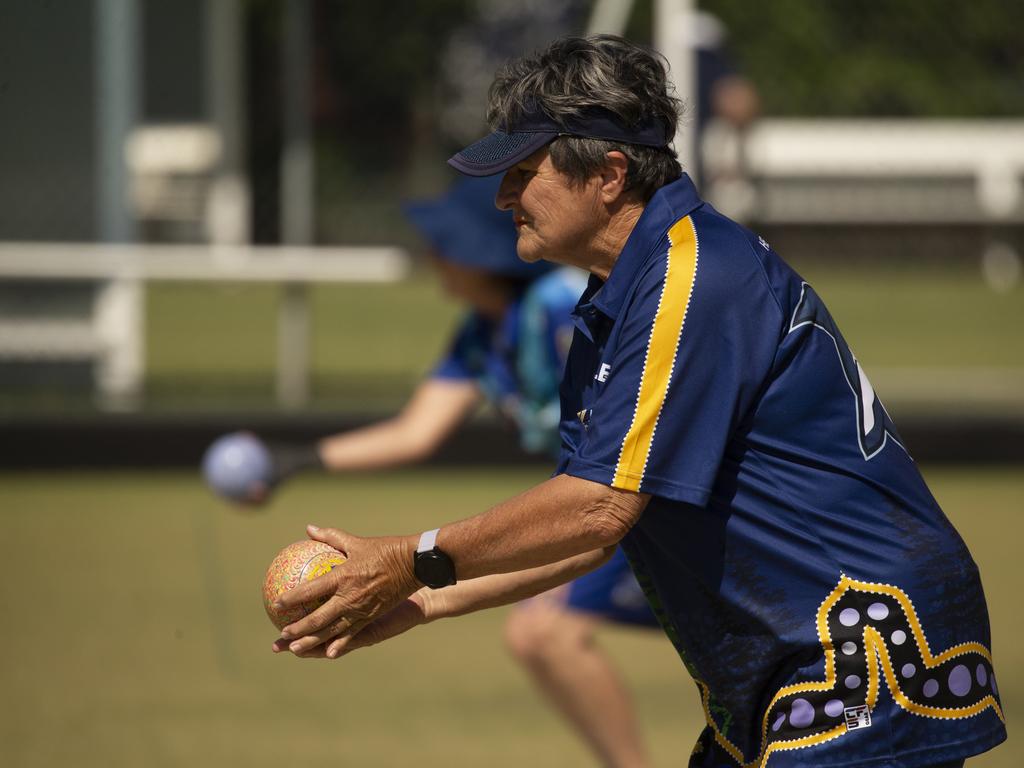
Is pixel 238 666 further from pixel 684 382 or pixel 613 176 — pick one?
pixel 684 382

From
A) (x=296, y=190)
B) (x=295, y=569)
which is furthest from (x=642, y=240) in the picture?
(x=296, y=190)

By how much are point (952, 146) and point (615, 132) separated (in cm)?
1421

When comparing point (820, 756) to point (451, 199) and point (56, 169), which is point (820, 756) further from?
point (56, 169)

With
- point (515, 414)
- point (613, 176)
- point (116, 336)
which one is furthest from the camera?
point (116, 336)

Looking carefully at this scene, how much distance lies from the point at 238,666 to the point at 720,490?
13.6ft

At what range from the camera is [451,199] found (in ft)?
17.4

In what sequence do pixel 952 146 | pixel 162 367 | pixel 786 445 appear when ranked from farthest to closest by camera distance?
pixel 952 146 → pixel 162 367 → pixel 786 445

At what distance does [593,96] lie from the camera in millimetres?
2729

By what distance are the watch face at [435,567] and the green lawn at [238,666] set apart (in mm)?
2704

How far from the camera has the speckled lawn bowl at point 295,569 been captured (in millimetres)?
2893

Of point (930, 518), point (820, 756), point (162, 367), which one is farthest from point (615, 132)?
point (162, 367)

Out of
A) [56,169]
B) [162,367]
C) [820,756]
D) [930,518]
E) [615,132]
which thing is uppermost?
[615,132]

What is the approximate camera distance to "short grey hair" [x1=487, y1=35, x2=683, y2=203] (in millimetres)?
2738

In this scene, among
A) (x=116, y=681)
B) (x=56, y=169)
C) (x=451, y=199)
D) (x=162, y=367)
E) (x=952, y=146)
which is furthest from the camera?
(x=952, y=146)
